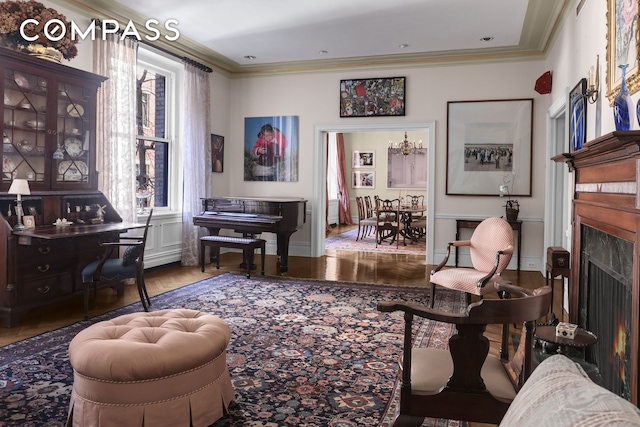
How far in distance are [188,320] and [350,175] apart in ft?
39.8

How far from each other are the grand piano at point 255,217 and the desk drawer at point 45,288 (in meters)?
2.38

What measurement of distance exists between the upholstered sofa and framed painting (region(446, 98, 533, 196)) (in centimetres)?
656

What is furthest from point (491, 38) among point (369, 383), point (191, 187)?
point (369, 383)

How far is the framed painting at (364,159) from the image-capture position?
14422 millimetres

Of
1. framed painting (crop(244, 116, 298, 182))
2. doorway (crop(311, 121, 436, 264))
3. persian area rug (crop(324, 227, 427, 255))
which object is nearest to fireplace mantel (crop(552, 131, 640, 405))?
doorway (crop(311, 121, 436, 264))

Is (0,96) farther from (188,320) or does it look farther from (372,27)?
(372,27)

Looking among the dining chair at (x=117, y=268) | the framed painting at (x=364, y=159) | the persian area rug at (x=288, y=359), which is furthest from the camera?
the framed painting at (x=364, y=159)

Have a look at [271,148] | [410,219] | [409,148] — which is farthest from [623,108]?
[409,148]

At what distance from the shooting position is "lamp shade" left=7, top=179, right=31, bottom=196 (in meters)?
4.05

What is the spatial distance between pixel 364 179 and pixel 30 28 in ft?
35.9

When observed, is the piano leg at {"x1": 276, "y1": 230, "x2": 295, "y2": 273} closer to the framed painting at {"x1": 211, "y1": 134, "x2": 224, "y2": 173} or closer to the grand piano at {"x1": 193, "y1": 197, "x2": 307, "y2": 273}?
the grand piano at {"x1": 193, "y1": 197, "x2": 307, "y2": 273}

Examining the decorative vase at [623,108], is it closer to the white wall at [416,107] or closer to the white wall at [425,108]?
the white wall at [416,107]

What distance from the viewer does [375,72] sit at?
762cm

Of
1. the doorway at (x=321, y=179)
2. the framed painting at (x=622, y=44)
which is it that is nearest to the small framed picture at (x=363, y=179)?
the doorway at (x=321, y=179)
